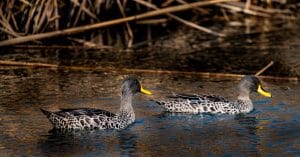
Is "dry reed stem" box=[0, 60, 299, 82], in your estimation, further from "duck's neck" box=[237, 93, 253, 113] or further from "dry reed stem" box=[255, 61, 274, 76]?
"duck's neck" box=[237, 93, 253, 113]

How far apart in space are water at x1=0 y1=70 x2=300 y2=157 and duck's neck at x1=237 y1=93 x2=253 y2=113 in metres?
0.10

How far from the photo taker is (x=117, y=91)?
542 inches

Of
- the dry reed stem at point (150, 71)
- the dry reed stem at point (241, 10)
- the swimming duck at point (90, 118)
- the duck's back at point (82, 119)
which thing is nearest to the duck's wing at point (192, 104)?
the swimming duck at point (90, 118)

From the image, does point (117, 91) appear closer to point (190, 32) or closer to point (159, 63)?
point (159, 63)

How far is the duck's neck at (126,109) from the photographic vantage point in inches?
462

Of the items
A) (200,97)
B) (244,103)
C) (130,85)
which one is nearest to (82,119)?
(130,85)

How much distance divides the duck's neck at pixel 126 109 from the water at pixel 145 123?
0.16 metres

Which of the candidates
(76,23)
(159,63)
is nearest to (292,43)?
(159,63)

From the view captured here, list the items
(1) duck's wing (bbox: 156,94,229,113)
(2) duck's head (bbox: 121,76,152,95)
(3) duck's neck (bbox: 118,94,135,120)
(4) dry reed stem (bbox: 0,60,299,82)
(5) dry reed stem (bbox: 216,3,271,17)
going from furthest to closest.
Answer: (5) dry reed stem (bbox: 216,3,271,17) → (4) dry reed stem (bbox: 0,60,299,82) → (1) duck's wing (bbox: 156,94,229,113) → (2) duck's head (bbox: 121,76,152,95) → (3) duck's neck (bbox: 118,94,135,120)

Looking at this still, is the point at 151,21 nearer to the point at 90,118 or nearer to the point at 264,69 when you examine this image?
the point at 264,69

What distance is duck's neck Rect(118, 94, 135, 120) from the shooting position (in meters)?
11.7

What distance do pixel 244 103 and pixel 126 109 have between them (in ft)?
5.91

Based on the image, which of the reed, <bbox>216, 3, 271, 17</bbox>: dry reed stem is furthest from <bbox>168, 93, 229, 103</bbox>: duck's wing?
<bbox>216, 3, 271, 17</bbox>: dry reed stem

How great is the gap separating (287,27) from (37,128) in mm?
9157
